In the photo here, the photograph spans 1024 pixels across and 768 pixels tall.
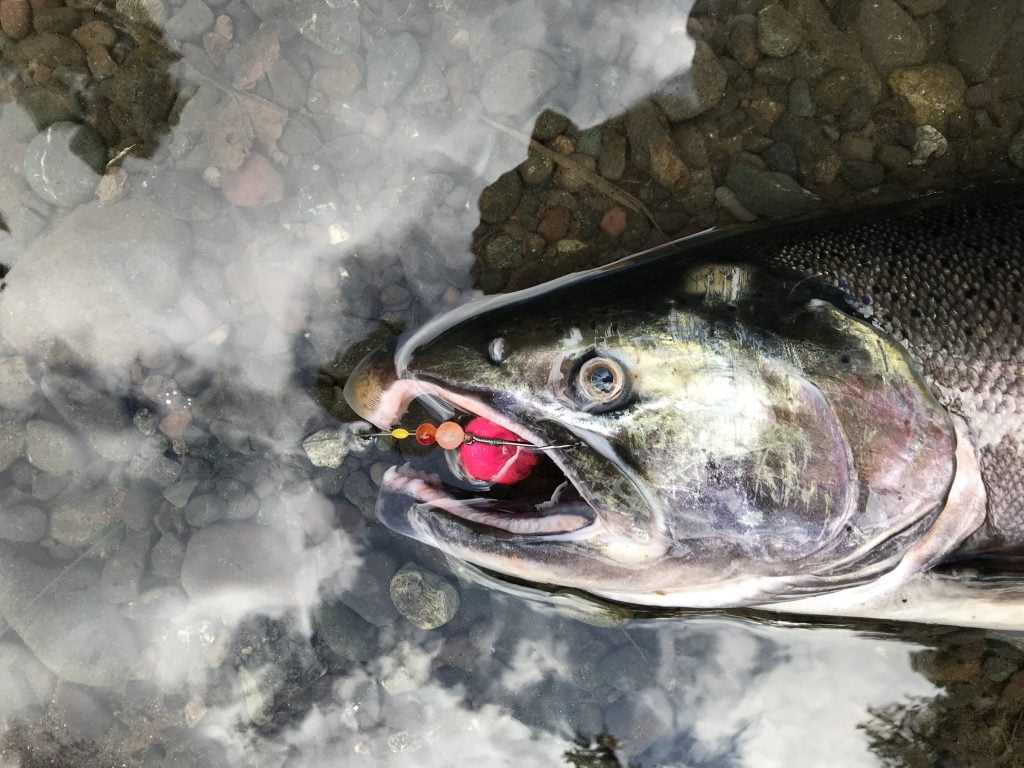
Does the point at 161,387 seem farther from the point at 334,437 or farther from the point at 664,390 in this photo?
the point at 664,390

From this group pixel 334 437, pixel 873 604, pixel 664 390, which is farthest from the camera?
pixel 334 437

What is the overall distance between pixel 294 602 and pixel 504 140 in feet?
6.89

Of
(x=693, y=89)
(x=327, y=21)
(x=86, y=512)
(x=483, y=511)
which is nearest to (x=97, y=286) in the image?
(x=86, y=512)

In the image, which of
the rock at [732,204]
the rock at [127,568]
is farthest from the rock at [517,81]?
the rock at [127,568]

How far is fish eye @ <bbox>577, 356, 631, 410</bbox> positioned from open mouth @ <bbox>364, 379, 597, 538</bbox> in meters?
0.14

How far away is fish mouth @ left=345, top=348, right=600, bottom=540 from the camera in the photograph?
2115mm

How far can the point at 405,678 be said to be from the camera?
301cm

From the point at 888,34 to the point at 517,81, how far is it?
1.54 metres

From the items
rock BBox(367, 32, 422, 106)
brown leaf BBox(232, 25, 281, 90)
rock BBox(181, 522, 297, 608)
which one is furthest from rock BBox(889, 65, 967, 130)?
rock BBox(181, 522, 297, 608)

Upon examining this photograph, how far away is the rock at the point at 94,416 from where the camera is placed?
9.70ft

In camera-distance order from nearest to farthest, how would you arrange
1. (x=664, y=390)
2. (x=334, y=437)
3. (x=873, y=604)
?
(x=664, y=390) → (x=873, y=604) → (x=334, y=437)

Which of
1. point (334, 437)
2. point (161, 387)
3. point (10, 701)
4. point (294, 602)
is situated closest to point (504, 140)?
point (334, 437)

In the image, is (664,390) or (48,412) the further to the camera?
(48,412)

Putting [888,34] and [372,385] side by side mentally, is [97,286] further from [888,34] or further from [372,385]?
[888,34]
